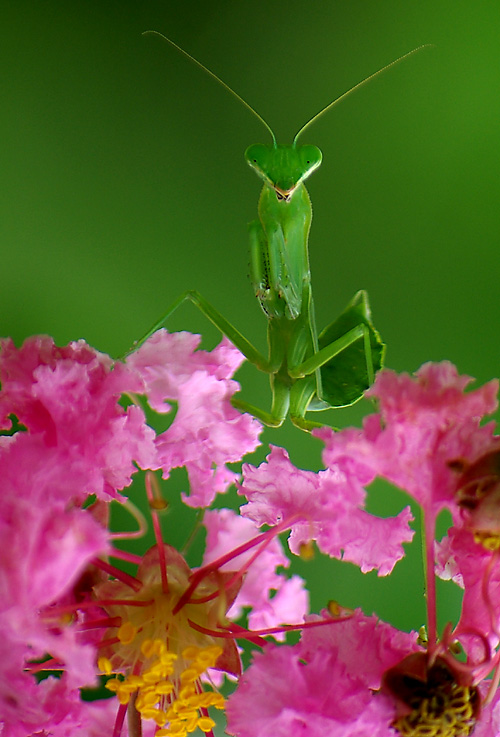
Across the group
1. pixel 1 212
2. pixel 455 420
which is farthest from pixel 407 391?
pixel 1 212

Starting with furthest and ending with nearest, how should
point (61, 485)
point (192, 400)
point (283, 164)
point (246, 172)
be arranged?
point (246, 172) < point (283, 164) < point (192, 400) < point (61, 485)

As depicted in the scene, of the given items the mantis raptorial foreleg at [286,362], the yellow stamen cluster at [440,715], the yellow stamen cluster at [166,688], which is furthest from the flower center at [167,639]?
the mantis raptorial foreleg at [286,362]

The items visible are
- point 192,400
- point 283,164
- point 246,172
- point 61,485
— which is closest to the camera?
point 61,485

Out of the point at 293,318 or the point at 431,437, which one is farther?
the point at 293,318

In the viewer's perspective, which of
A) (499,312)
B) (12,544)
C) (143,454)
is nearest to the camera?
(12,544)

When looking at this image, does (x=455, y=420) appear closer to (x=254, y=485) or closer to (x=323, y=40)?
(x=254, y=485)

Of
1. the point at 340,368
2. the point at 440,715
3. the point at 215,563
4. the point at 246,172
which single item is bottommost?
the point at 440,715

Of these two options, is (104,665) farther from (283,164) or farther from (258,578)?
(283,164)

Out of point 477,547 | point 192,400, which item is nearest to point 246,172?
point 192,400
